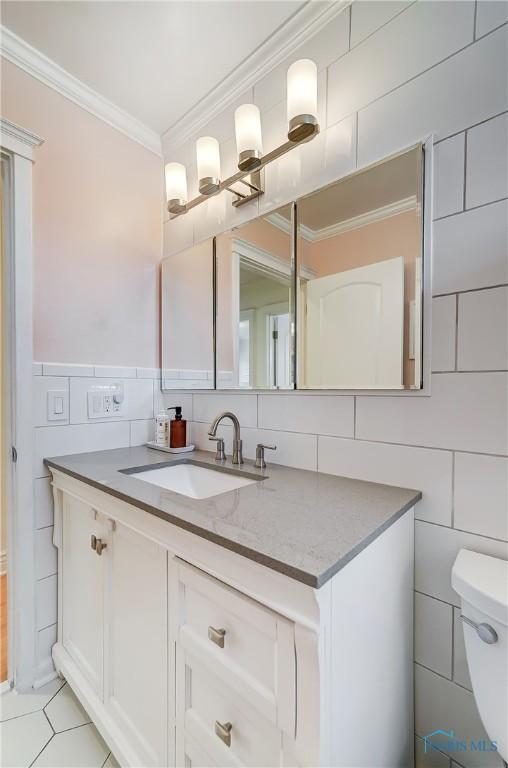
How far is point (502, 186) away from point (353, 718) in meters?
1.15

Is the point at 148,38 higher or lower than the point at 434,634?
higher

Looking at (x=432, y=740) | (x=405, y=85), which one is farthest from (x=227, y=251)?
(x=432, y=740)

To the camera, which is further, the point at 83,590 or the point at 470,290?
the point at 83,590

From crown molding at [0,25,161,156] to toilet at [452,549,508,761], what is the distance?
2.03m

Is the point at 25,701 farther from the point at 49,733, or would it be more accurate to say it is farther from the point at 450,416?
the point at 450,416

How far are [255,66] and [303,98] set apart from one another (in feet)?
1.44

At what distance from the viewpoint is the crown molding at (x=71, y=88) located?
3.98 ft

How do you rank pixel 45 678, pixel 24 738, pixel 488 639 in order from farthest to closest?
pixel 45 678, pixel 24 738, pixel 488 639

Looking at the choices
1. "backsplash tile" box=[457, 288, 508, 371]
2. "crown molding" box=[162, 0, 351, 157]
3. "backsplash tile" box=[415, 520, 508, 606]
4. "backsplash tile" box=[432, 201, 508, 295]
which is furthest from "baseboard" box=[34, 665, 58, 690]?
"crown molding" box=[162, 0, 351, 157]

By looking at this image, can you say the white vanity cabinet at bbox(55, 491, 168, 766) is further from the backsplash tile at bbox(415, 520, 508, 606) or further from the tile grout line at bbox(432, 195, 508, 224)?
the tile grout line at bbox(432, 195, 508, 224)

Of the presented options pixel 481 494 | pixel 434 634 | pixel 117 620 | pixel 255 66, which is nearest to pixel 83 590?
pixel 117 620

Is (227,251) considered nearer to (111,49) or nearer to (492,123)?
(111,49)

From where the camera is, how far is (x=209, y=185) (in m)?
1.29

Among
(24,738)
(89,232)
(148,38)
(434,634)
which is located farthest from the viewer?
(89,232)
